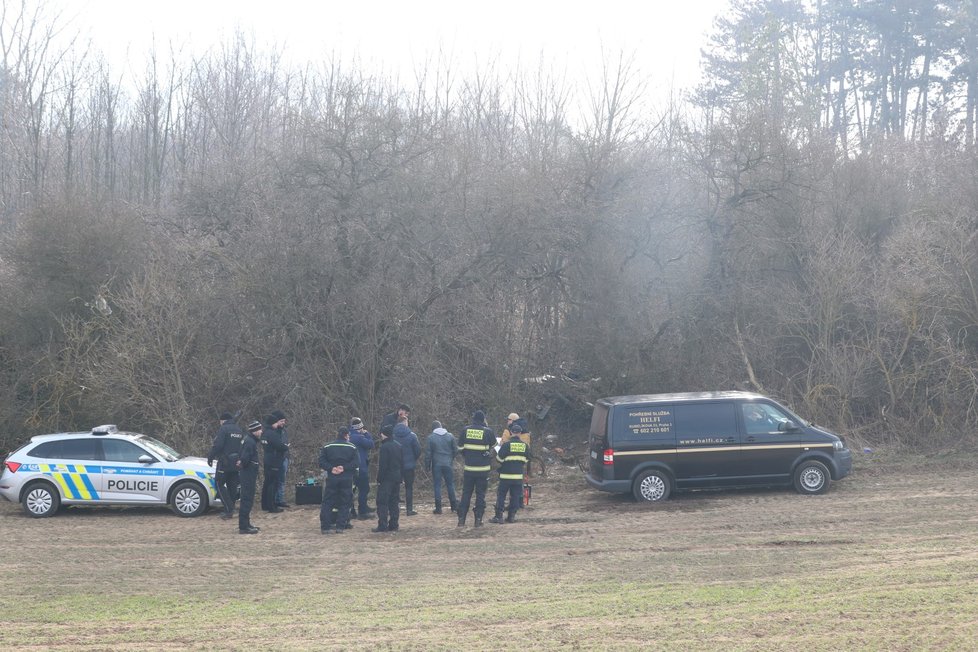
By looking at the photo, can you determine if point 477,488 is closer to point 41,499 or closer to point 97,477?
point 97,477

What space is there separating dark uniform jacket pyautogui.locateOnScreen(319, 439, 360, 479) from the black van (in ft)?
14.2

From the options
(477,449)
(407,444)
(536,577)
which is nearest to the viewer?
(536,577)

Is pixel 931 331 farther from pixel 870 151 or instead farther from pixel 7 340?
pixel 7 340

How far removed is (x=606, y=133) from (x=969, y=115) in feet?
75.1

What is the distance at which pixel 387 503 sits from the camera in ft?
44.7

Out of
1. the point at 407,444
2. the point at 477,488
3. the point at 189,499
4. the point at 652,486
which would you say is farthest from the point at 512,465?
the point at 189,499

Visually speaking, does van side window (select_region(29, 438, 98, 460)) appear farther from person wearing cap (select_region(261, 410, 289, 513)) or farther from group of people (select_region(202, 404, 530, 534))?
person wearing cap (select_region(261, 410, 289, 513))

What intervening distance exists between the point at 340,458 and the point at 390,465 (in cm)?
75

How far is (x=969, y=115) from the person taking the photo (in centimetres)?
3988

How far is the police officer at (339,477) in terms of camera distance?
13.4 meters

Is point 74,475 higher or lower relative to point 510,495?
higher

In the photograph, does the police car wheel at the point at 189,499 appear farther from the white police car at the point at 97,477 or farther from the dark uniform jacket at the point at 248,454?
the dark uniform jacket at the point at 248,454

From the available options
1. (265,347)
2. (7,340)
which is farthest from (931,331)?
(7,340)

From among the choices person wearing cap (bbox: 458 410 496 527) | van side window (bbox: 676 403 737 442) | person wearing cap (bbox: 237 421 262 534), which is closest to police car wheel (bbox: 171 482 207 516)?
person wearing cap (bbox: 237 421 262 534)
